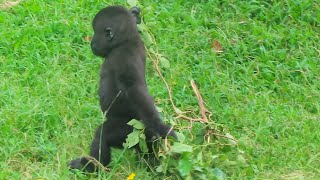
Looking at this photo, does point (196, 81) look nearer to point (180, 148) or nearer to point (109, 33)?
point (109, 33)

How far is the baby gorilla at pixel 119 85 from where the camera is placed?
6.36m

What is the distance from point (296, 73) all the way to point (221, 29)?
1.01 meters

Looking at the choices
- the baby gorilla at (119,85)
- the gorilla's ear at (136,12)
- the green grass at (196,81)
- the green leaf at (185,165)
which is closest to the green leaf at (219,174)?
the green grass at (196,81)

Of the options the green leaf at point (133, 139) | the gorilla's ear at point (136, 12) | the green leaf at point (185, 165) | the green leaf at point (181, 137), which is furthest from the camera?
the gorilla's ear at point (136, 12)

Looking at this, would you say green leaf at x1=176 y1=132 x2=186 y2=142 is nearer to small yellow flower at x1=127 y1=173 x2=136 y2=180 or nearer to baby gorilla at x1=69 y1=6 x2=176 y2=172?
baby gorilla at x1=69 y1=6 x2=176 y2=172

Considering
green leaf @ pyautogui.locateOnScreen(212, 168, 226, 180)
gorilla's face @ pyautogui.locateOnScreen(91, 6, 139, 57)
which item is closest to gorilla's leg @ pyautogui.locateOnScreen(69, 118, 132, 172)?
gorilla's face @ pyautogui.locateOnScreen(91, 6, 139, 57)

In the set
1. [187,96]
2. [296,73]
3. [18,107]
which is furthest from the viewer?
[296,73]

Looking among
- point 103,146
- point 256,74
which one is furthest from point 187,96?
point 103,146

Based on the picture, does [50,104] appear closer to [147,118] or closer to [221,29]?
[147,118]

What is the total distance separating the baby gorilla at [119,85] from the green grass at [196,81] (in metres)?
0.24

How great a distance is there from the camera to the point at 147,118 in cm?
631

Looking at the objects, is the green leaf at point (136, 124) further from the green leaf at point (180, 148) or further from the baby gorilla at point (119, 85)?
the green leaf at point (180, 148)

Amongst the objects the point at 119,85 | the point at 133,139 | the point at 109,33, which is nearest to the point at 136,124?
the point at 133,139

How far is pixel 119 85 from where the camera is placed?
21.1ft
